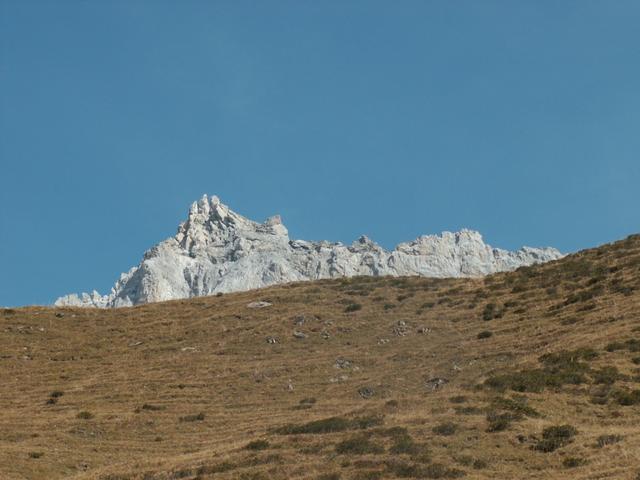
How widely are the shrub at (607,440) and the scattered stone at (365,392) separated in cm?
1749

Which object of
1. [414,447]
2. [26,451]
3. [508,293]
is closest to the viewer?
[414,447]

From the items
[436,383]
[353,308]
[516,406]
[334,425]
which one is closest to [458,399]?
[516,406]

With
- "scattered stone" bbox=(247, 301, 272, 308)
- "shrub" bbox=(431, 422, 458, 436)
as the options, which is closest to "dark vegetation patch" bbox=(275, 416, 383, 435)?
"shrub" bbox=(431, 422, 458, 436)

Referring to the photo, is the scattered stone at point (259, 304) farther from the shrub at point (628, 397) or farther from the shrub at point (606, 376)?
the shrub at point (628, 397)

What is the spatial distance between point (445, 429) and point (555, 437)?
435cm

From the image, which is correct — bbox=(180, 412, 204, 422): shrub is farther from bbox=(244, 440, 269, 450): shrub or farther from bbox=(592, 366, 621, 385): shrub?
bbox=(592, 366, 621, 385): shrub

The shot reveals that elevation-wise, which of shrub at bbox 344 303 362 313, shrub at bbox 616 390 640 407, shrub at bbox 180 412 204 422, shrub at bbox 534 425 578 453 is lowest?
shrub at bbox 534 425 578 453

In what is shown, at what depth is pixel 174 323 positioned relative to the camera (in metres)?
69.6

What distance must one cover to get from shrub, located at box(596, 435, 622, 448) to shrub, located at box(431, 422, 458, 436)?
18.8ft

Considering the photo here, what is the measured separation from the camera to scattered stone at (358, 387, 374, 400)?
153 ft

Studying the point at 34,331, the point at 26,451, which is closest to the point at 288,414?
the point at 26,451

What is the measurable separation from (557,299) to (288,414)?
82.9 feet

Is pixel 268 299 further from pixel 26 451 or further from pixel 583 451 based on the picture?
pixel 583 451

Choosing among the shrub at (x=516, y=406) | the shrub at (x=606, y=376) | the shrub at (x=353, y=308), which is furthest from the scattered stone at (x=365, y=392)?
the shrub at (x=353, y=308)
